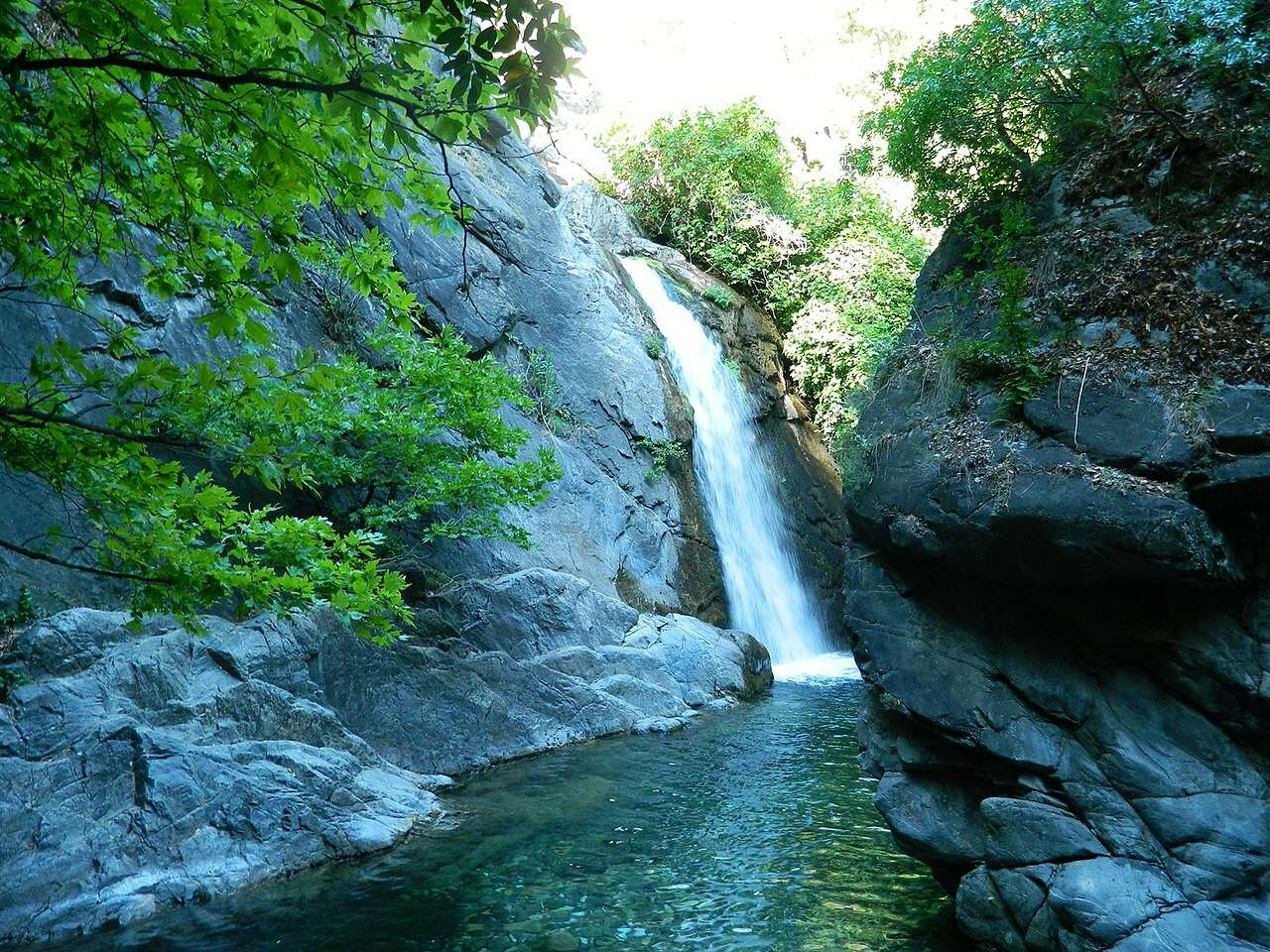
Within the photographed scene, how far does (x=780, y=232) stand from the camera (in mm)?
25641

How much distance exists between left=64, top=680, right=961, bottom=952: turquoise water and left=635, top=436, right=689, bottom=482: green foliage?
28.3 ft

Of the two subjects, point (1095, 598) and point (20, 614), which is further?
point (20, 614)

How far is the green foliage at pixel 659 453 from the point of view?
60.7 ft

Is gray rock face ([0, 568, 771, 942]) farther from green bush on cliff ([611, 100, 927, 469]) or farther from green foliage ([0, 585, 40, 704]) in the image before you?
green bush on cliff ([611, 100, 927, 469])

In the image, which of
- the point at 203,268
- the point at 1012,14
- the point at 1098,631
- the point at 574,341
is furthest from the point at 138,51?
the point at 574,341

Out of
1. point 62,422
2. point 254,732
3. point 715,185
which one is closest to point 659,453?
point 715,185

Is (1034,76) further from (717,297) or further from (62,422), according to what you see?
(717,297)

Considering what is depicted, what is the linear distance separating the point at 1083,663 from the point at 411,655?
8.32m

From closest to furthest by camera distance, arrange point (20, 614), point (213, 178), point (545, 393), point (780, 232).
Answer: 1. point (213, 178)
2. point (20, 614)
3. point (545, 393)
4. point (780, 232)

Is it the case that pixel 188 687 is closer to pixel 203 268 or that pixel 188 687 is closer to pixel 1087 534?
pixel 203 268

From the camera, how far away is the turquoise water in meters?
6.40

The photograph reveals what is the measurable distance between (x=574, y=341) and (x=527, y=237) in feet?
9.42

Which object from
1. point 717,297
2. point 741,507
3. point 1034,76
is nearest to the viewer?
point 1034,76

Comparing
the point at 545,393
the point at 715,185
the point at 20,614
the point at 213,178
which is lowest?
the point at 20,614
